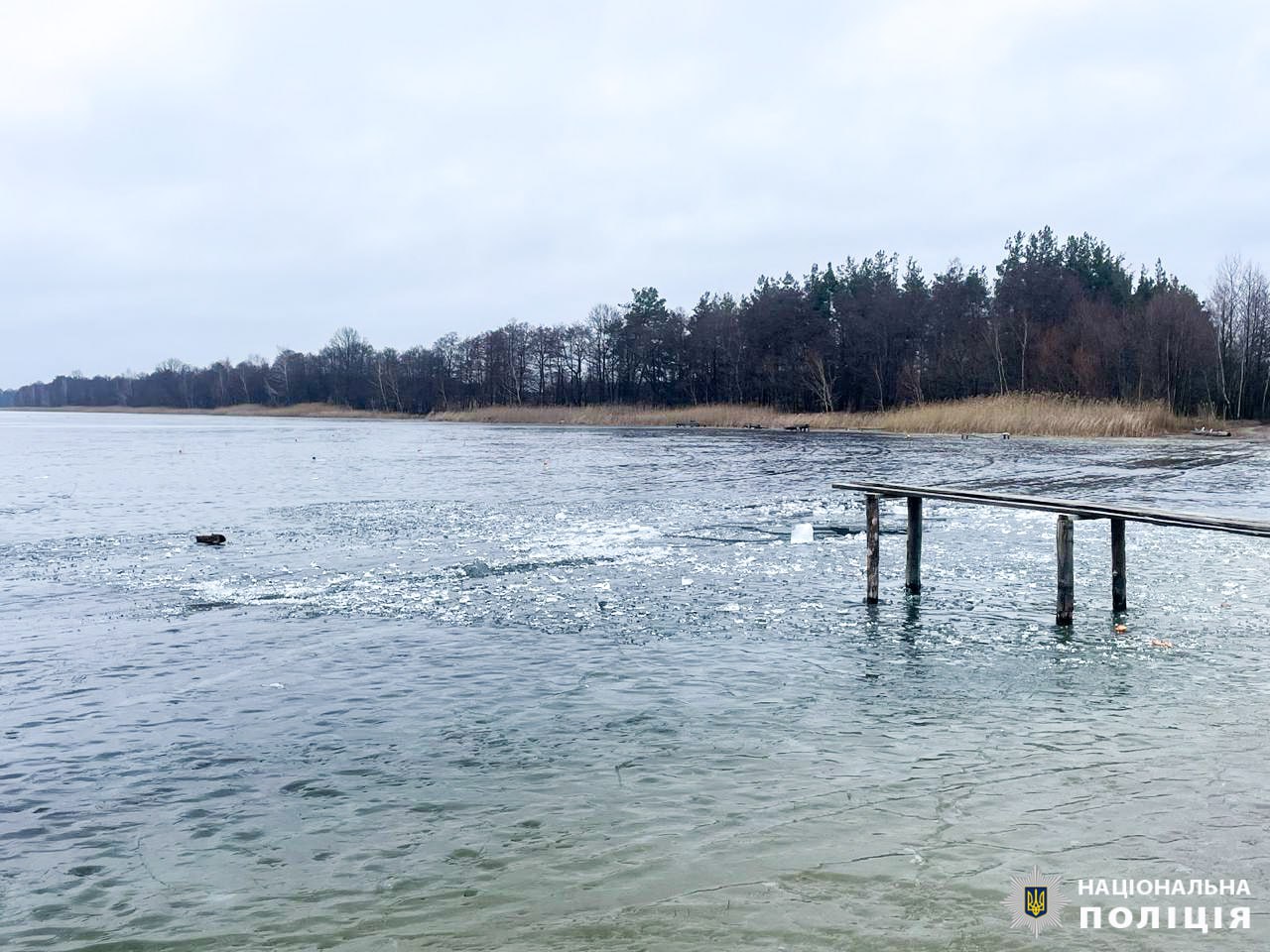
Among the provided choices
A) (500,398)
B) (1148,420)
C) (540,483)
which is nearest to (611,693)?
(540,483)

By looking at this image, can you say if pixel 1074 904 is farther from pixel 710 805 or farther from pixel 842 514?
pixel 842 514

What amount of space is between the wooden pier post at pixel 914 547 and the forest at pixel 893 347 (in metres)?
63.5

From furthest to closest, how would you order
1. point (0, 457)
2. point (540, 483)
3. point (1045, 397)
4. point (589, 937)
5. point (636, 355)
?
point (636, 355)
point (1045, 397)
point (0, 457)
point (540, 483)
point (589, 937)

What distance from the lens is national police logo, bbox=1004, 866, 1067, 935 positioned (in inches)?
208

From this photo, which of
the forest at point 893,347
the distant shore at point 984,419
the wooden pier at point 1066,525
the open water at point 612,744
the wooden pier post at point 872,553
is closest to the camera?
the open water at point 612,744

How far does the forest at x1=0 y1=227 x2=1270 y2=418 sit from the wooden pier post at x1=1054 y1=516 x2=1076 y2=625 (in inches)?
2562

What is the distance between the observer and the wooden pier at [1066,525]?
11.1 metres

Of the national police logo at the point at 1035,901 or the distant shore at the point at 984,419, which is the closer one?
the national police logo at the point at 1035,901

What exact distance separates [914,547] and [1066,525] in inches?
104

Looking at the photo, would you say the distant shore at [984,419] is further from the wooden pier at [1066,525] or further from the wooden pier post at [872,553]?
the wooden pier post at [872,553]

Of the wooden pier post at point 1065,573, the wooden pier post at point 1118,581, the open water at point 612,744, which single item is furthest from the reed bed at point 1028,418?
the wooden pier post at point 1065,573

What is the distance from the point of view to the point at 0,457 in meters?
47.9

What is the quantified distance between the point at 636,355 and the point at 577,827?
109043 millimetres

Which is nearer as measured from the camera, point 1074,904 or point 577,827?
point 1074,904
